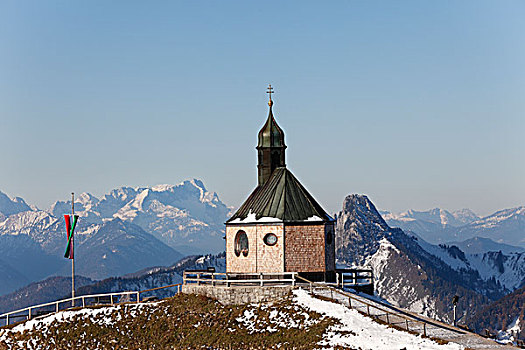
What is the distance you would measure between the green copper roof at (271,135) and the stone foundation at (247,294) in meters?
14.9

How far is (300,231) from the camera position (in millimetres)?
67875

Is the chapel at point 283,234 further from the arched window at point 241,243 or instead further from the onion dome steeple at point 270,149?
the onion dome steeple at point 270,149

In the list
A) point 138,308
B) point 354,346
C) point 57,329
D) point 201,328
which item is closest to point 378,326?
point 354,346

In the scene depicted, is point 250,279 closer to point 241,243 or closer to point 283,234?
point 241,243

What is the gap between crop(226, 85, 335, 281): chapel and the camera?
67.5 m

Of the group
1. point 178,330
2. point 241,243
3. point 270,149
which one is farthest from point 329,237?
point 178,330

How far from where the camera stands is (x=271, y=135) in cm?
7388

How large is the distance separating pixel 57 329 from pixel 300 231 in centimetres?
1988

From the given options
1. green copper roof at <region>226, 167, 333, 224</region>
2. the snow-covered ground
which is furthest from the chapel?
the snow-covered ground

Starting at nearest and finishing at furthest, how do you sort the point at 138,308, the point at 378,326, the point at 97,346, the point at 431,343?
the point at 431,343 < the point at 378,326 < the point at 97,346 < the point at 138,308

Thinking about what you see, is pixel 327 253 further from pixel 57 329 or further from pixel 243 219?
pixel 57 329

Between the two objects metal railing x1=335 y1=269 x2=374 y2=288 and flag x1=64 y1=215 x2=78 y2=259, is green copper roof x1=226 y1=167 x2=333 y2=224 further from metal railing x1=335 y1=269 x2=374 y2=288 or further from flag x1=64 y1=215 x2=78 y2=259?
flag x1=64 y1=215 x2=78 y2=259

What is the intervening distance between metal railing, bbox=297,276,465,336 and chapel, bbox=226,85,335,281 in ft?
11.3

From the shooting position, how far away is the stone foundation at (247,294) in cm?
6284
